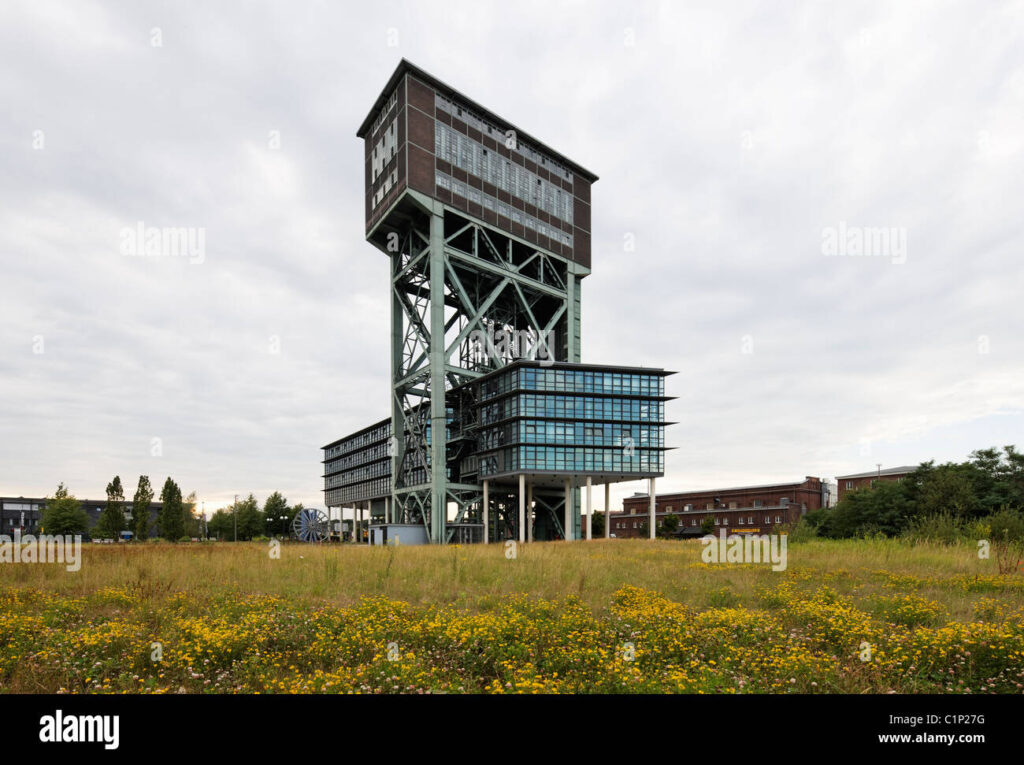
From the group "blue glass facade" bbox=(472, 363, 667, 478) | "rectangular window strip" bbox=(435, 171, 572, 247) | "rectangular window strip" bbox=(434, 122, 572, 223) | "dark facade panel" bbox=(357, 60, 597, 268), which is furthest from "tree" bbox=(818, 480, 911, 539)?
"rectangular window strip" bbox=(434, 122, 572, 223)

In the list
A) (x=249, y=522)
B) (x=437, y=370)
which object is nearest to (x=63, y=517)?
(x=249, y=522)

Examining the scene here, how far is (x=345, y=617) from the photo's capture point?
1080 centimetres

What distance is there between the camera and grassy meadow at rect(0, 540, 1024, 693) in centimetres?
741

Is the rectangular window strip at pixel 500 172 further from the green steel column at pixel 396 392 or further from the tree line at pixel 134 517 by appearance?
the tree line at pixel 134 517

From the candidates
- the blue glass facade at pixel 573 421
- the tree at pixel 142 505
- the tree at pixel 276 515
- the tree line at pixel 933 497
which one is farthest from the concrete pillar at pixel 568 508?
the tree at pixel 276 515

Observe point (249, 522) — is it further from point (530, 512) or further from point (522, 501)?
point (522, 501)

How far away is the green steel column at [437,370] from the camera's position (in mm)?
63219

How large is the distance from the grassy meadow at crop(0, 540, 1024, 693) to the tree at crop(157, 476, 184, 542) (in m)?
73.3

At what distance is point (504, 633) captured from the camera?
363 inches

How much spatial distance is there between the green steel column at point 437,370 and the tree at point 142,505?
47063mm
